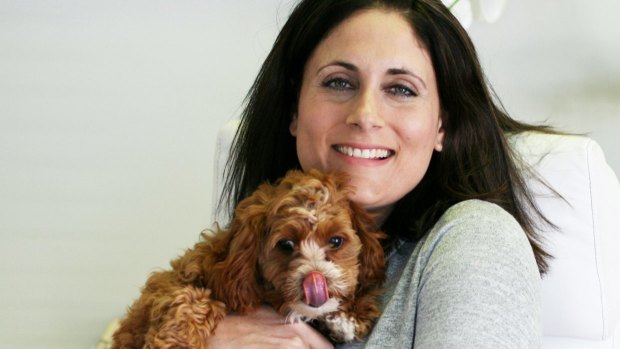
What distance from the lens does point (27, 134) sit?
290cm

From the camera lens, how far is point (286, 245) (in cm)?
117

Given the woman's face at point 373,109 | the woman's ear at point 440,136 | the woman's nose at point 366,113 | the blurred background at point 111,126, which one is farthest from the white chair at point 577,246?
the blurred background at point 111,126

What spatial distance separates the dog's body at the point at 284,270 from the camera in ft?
3.80

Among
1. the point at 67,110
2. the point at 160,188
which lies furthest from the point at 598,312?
the point at 67,110

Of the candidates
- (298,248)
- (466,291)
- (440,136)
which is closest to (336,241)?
(298,248)

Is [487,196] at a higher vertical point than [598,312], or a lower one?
higher

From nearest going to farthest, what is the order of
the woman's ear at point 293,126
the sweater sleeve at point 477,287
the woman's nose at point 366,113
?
the sweater sleeve at point 477,287 < the woman's nose at point 366,113 < the woman's ear at point 293,126

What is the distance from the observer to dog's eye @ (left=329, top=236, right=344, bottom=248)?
1186mm

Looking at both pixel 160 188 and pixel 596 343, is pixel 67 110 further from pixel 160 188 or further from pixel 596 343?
pixel 596 343

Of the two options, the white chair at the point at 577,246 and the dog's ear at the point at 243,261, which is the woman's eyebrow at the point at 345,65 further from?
the white chair at the point at 577,246

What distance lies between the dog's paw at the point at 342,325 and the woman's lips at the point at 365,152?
1.04 ft

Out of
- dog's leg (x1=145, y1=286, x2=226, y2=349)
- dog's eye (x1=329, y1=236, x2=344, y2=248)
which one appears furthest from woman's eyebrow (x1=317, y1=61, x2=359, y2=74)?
dog's leg (x1=145, y1=286, x2=226, y2=349)

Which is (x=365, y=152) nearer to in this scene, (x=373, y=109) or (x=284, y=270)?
(x=373, y=109)

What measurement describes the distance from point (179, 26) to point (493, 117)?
1.54 m
